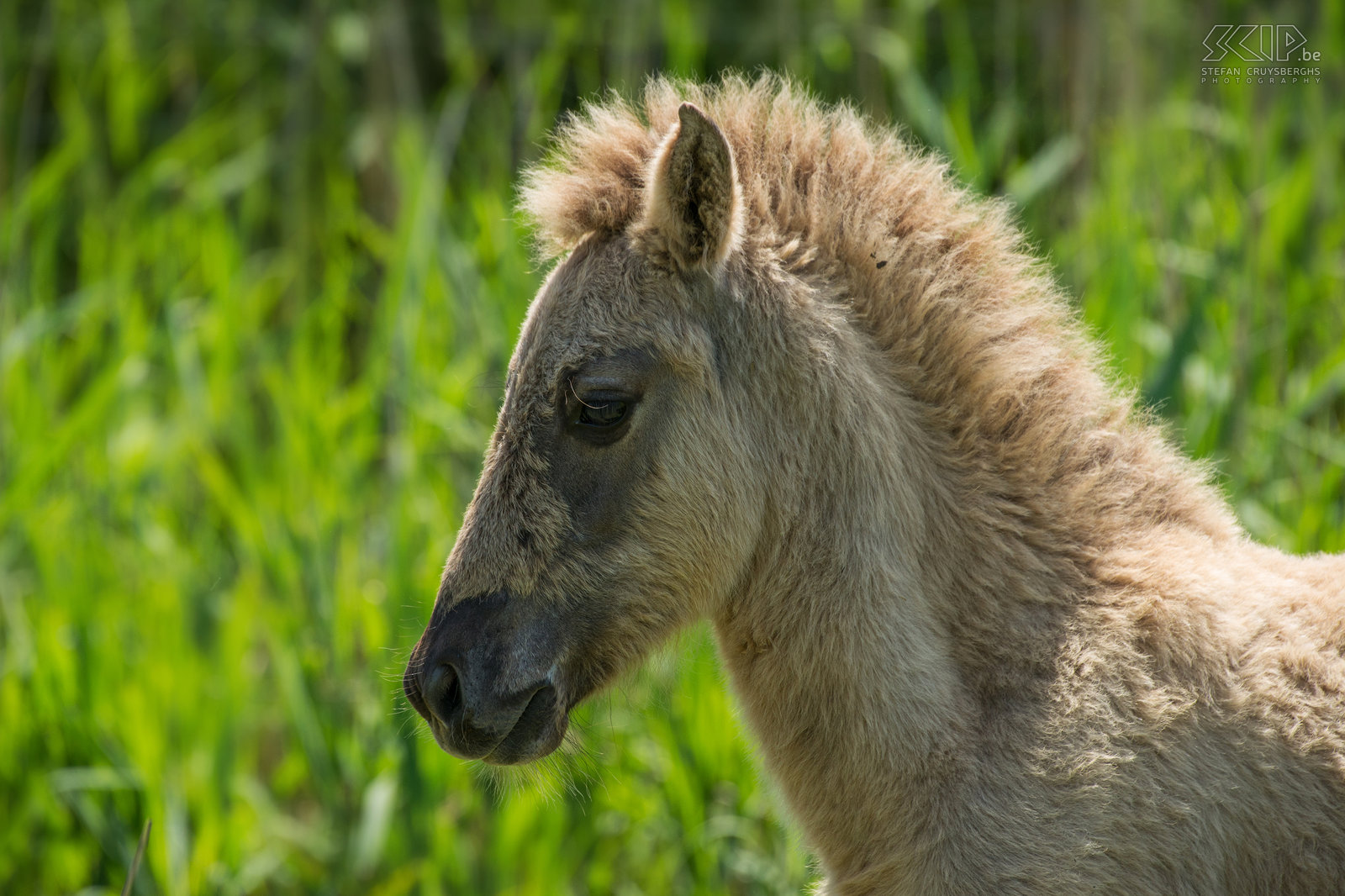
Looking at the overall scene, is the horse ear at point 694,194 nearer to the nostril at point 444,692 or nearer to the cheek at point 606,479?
the cheek at point 606,479

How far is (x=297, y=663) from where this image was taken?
→ 168 inches

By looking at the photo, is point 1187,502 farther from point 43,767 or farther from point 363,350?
point 363,350

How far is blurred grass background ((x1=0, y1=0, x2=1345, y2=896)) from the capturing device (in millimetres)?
3904

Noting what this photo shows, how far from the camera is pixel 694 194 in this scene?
2.30m

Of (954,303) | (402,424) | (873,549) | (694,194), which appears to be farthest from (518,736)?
(402,424)

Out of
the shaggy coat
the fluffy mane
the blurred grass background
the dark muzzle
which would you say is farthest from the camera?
the blurred grass background

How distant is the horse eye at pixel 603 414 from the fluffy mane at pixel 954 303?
428 millimetres

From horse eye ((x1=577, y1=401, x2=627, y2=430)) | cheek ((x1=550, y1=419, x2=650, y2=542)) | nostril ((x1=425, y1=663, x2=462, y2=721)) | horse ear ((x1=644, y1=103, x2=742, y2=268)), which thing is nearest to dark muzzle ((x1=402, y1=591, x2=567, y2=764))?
nostril ((x1=425, y1=663, x2=462, y2=721))

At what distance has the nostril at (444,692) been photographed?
230 centimetres

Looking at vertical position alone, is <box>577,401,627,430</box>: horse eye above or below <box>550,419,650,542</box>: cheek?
above

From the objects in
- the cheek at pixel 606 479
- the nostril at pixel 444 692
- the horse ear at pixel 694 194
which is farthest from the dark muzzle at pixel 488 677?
the horse ear at pixel 694 194

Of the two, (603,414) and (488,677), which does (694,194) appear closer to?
(603,414)

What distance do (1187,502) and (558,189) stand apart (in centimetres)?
153

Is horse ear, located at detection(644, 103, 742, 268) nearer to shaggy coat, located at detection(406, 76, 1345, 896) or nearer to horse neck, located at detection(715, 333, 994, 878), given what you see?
shaggy coat, located at detection(406, 76, 1345, 896)
